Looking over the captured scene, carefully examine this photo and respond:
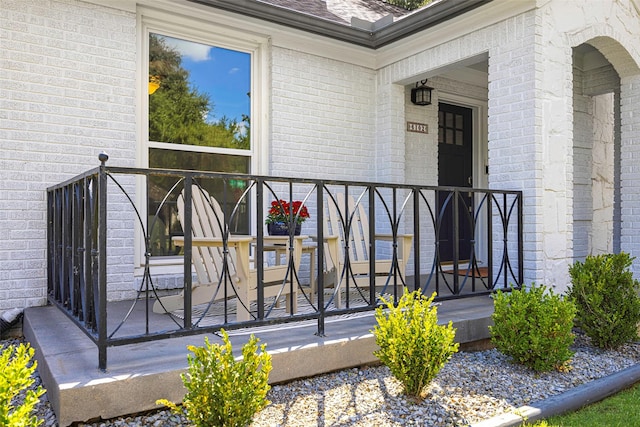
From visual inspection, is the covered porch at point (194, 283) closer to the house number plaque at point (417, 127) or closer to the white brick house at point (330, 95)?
the white brick house at point (330, 95)

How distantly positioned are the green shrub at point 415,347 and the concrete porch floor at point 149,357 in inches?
15.1

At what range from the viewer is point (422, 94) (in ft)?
18.9

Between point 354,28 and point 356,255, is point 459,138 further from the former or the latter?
point 356,255

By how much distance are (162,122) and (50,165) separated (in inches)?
39.6

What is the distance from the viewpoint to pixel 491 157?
443cm

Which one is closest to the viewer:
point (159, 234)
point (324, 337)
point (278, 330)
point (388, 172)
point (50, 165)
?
point (324, 337)

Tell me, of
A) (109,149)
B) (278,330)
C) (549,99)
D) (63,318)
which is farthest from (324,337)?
(549,99)

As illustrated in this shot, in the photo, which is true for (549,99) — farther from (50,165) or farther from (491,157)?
(50,165)

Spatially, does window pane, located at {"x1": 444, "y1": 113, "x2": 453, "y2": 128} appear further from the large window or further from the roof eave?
the large window

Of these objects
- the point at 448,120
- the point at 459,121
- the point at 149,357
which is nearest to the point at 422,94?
the point at 448,120

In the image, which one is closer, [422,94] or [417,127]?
[422,94]

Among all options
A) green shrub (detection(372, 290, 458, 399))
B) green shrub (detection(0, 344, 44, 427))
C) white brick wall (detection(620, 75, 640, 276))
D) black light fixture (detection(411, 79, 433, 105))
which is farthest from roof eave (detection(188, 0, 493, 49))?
green shrub (detection(0, 344, 44, 427))

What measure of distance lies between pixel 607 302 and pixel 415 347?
2.01 m

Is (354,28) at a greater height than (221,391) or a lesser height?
greater
